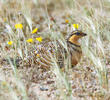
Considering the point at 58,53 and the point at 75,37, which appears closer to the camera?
the point at 58,53

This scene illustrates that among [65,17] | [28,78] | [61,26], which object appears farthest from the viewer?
[65,17]

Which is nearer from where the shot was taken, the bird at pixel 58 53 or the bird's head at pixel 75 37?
the bird at pixel 58 53

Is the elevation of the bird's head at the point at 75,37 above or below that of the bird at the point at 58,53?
above

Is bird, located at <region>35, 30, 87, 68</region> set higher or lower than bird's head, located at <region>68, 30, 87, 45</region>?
lower

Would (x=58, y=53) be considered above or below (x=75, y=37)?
below

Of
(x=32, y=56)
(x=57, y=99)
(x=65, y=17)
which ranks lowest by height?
(x=57, y=99)

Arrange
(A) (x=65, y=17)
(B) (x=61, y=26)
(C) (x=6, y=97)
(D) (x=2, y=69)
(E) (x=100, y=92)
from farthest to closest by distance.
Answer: (A) (x=65, y=17)
(B) (x=61, y=26)
(D) (x=2, y=69)
(E) (x=100, y=92)
(C) (x=6, y=97)

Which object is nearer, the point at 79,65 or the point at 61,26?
the point at 79,65

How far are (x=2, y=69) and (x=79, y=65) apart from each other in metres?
0.94

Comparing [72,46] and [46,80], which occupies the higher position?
[72,46]

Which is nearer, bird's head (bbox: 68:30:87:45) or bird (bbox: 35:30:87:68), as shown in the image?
bird (bbox: 35:30:87:68)

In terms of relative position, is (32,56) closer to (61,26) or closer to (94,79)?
(94,79)

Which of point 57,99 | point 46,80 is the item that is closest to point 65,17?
point 46,80

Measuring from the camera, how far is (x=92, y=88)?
280cm
